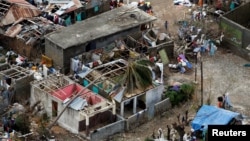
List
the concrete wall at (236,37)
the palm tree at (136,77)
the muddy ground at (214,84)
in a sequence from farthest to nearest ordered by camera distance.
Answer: the concrete wall at (236,37)
the palm tree at (136,77)
the muddy ground at (214,84)

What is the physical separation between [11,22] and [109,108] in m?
10.4

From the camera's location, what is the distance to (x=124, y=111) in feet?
141

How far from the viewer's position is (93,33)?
47312 millimetres

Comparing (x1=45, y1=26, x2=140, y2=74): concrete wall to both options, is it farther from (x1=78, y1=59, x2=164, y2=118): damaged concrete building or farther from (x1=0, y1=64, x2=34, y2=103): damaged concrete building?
(x1=0, y1=64, x2=34, y2=103): damaged concrete building

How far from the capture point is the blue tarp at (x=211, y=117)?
135 feet

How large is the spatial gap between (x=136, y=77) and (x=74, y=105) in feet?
11.7

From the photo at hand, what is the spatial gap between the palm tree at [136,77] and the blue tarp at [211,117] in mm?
3098

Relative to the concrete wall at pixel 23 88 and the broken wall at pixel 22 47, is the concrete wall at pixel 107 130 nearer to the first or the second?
the concrete wall at pixel 23 88

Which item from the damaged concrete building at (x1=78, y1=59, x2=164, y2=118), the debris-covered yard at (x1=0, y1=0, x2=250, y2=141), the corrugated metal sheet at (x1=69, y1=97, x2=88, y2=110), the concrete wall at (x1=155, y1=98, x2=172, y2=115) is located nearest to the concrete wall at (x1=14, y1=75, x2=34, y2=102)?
the debris-covered yard at (x1=0, y1=0, x2=250, y2=141)

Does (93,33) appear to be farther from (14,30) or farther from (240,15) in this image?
(240,15)

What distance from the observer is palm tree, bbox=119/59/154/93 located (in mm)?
42500

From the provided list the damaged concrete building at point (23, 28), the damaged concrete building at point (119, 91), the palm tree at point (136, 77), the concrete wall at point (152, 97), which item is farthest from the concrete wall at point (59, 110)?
the damaged concrete building at point (23, 28)

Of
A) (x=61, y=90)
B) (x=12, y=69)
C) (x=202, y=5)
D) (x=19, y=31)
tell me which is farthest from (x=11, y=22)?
(x=202, y=5)

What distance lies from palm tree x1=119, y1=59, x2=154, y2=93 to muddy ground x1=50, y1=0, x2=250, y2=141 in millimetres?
1871
